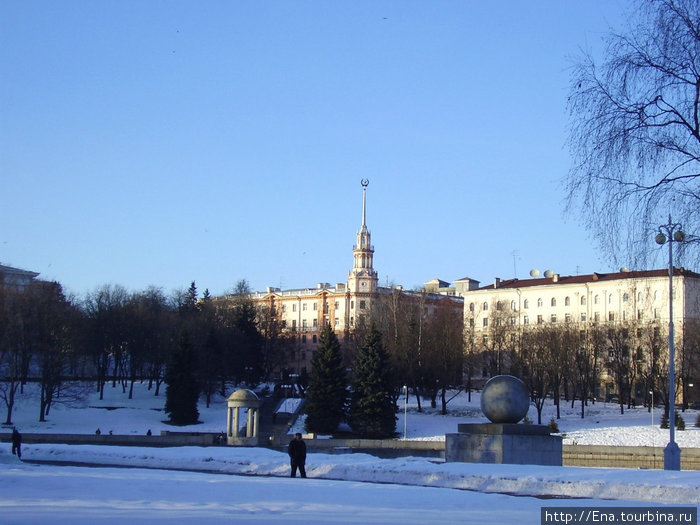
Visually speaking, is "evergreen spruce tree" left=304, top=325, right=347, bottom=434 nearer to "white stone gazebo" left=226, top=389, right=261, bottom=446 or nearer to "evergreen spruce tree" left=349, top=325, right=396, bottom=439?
"evergreen spruce tree" left=349, top=325, right=396, bottom=439

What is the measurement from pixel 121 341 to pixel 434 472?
68.1 m

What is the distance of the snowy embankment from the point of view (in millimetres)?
20328

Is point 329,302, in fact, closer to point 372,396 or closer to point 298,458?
point 372,396

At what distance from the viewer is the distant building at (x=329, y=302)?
142875 mm

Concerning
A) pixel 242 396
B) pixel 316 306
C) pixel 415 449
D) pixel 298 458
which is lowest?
pixel 415 449

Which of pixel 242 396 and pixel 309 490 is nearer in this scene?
pixel 309 490

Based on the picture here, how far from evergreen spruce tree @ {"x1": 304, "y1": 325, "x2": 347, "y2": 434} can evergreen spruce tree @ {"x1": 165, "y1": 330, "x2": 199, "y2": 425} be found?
9437 millimetres

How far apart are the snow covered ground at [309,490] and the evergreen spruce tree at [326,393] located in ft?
102

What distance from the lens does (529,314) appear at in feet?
397

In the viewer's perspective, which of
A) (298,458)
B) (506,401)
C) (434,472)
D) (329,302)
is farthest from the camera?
(329,302)

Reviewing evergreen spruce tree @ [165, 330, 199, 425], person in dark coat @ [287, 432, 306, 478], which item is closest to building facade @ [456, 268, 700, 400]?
evergreen spruce tree @ [165, 330, 199, 425]

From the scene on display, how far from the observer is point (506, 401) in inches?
1154

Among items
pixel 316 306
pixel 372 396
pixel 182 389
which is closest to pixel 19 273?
pixel 316 306

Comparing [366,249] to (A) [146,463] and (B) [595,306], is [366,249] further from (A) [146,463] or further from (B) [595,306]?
(A) [146,463]
